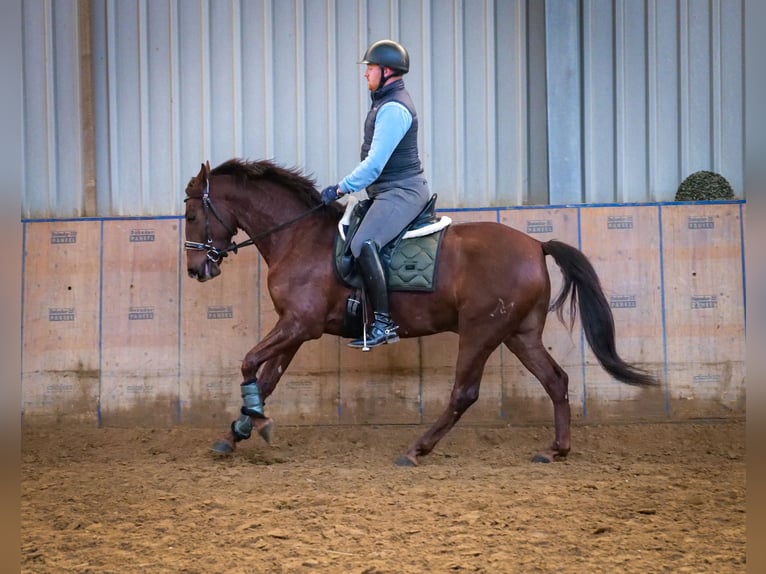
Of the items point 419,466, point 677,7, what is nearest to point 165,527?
point 419,466

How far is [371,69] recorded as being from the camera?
530 centimetres

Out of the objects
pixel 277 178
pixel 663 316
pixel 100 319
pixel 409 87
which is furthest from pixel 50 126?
pixel 663 316

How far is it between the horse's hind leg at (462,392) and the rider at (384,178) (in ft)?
1.71

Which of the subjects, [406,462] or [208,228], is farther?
[208,228]

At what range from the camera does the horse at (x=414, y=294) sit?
5324 mm

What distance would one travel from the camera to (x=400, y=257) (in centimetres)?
534

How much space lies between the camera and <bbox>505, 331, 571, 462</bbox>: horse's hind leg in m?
5.47

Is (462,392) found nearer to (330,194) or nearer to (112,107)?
(330,194)

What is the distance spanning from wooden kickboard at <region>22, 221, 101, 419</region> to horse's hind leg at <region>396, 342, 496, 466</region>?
3.05 metres

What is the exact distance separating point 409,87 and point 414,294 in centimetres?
273

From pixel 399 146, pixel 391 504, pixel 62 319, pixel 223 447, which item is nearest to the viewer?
pixel 391 504

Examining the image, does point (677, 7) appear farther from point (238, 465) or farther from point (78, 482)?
point (78, 482)

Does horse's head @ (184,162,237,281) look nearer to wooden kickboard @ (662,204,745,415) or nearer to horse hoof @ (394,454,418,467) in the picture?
horse hoof @ (394,454,418,467)

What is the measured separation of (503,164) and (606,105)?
1130 mm
